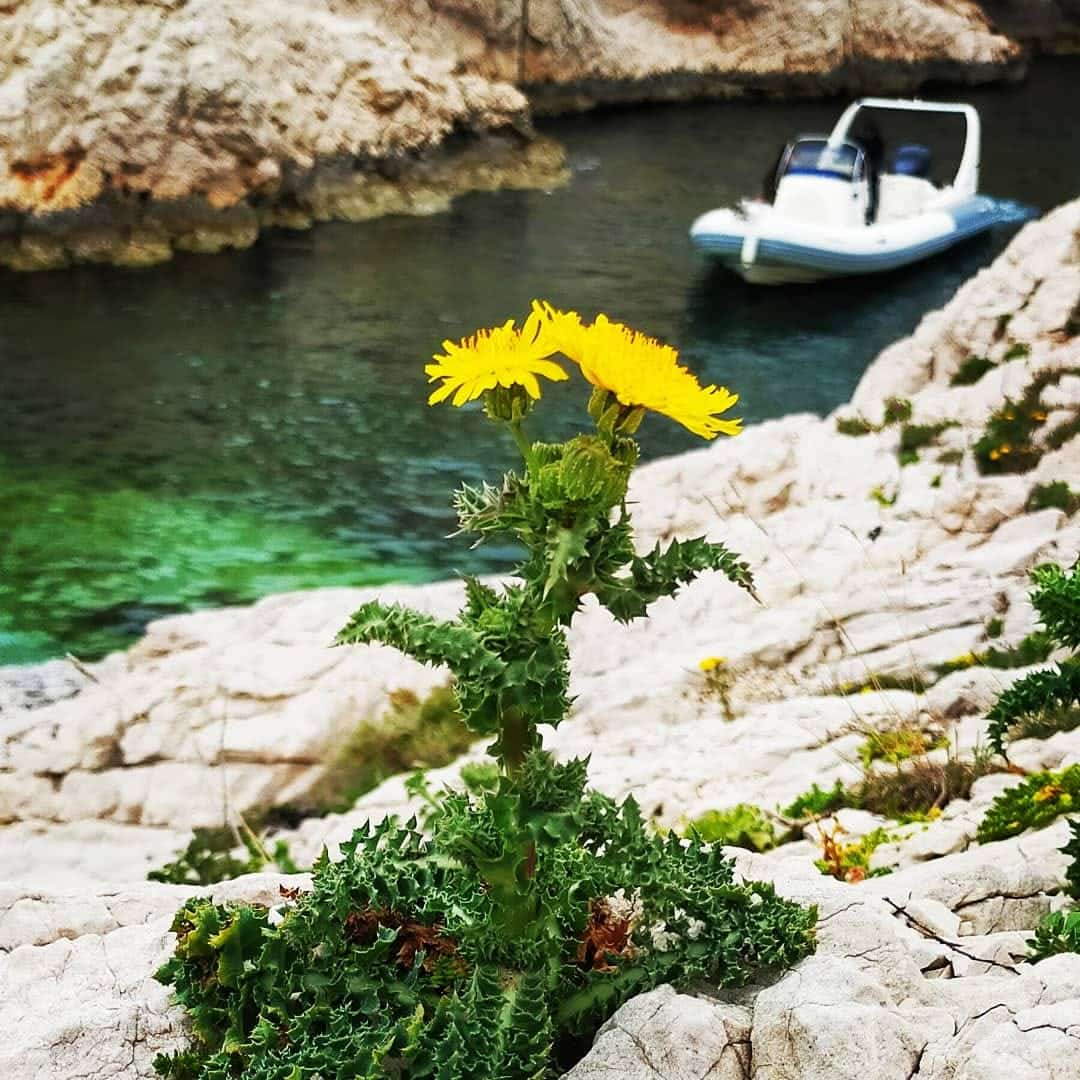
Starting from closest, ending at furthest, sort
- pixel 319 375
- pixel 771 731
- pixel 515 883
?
pixel 515 883, pixel 771 731, pixel 319 375

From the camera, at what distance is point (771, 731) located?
715cm

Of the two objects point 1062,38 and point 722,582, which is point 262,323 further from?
point 1062,38

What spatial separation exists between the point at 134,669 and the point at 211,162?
1703 centimetres

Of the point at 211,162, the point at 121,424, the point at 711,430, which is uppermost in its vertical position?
the point at 711,430

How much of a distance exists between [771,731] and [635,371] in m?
4.47

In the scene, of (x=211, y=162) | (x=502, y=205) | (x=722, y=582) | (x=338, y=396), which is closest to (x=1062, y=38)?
(x=502, y=205)

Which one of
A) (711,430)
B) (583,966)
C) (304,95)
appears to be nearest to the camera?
(711,430)

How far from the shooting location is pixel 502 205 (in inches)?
1176

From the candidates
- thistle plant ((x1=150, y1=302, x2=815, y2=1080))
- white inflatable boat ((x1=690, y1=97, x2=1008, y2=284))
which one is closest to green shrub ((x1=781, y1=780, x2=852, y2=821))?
thistle plant ((x1=150, y1=302, x2=815, y2=1080))

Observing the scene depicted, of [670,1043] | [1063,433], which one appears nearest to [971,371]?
[1063,433]

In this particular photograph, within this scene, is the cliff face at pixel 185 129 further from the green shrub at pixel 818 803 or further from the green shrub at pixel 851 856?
the green shrub at pixel 851 856

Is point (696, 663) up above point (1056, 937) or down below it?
below

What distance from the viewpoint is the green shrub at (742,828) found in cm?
592

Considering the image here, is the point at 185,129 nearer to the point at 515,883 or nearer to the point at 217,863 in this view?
the point at 217,863
